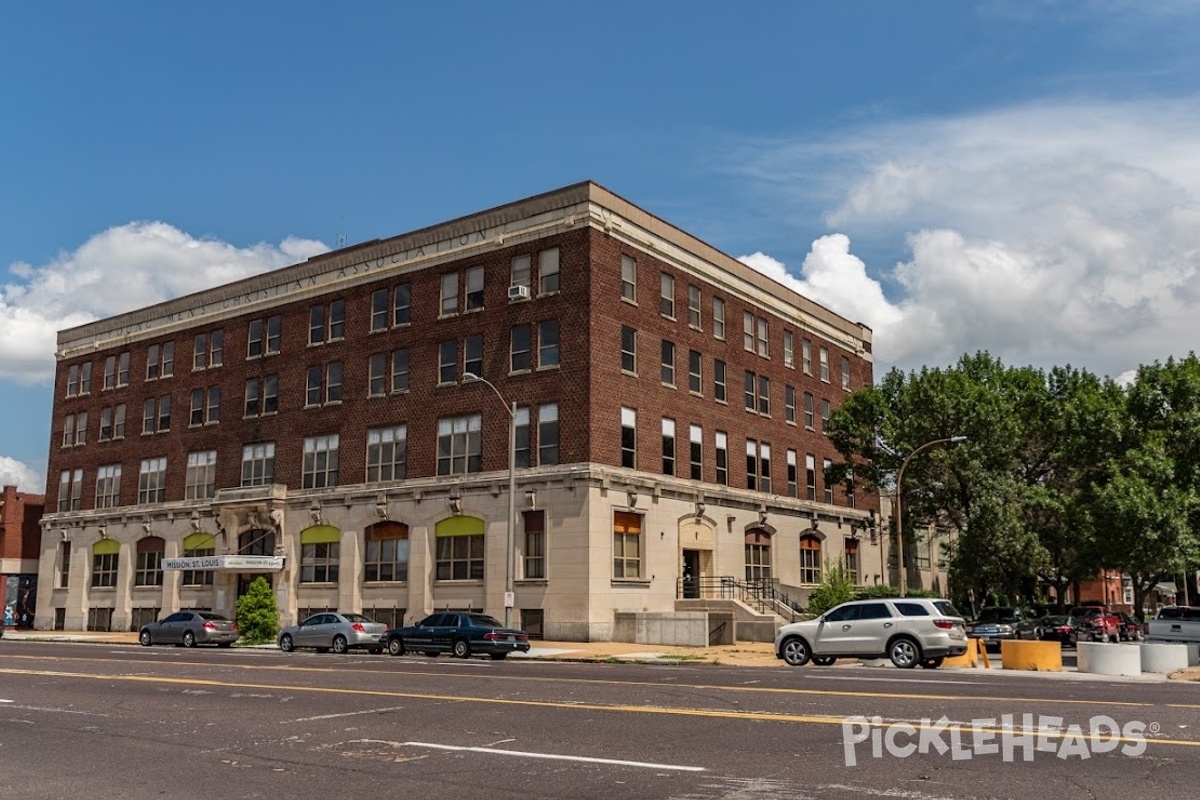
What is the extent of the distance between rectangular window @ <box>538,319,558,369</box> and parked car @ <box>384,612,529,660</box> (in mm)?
13325

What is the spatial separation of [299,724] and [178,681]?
357 inches

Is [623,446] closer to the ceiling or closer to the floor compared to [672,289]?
closer to the floor

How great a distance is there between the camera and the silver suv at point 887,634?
25.9m

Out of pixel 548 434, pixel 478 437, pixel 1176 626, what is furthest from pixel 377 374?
pixel 1176 626

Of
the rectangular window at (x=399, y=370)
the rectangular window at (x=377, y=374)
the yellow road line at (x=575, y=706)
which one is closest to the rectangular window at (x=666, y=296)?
the rectangular window at (x=399, y=370)

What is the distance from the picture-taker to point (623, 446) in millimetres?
44625

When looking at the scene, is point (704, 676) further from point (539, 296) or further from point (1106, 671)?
point (539, 296)

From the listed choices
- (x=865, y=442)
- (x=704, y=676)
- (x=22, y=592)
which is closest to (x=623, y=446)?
(x=865, y=442)

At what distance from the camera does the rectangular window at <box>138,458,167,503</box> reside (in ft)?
197

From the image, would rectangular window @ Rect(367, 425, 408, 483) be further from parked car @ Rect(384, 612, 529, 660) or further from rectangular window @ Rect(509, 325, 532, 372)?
parked car @ Rect(384, 612, 529, 660)

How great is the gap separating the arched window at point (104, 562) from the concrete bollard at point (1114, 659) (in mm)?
52537

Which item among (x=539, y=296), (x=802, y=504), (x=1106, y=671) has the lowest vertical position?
(x=1106, y=671)

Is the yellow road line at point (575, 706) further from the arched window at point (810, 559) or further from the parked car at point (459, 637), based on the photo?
the arched window at point (810, 559)

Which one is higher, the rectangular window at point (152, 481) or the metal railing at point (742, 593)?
the rectangular window at point (152, 481)
